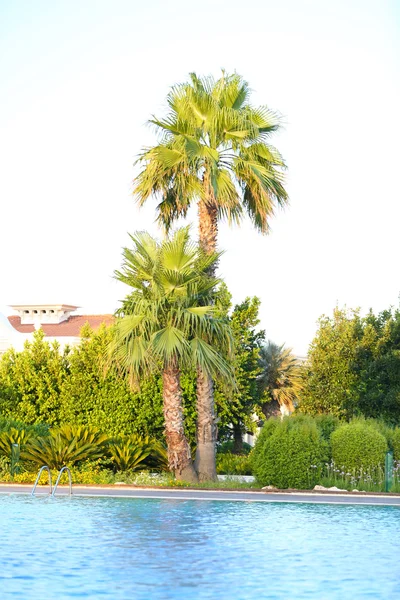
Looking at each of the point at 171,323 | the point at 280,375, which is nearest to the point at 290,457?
the point at 171,323

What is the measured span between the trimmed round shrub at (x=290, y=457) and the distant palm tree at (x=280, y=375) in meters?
Result: 20.0

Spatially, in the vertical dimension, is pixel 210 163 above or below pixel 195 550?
above

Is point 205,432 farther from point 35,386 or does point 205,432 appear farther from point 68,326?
point 68,326

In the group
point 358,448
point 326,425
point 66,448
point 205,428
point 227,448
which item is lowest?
point 66,448

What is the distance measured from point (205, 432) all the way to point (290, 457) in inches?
108

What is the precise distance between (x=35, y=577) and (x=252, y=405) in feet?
64.2

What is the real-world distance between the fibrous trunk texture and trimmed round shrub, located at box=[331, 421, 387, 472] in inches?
117

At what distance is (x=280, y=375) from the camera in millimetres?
42812

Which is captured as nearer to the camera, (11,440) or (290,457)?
(290,457)

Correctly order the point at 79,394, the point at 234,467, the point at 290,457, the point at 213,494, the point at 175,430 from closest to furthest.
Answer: the point at 213,494 → the point at 290,457 → the point at 175,430 → the point at 234,467 → the point at 79,394

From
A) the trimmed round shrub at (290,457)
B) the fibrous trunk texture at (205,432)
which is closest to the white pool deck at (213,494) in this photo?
the trimmed round shrub at (290,457)

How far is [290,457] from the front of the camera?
2158 cm

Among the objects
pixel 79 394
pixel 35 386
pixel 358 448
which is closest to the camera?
pixel 358 448

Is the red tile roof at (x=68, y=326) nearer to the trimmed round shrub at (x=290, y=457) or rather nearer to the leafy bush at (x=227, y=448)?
the leafy bush at (x=227, y=448)
